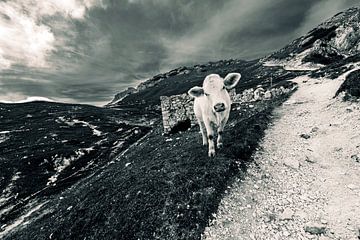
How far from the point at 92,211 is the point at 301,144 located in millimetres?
12659

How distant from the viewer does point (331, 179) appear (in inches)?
367

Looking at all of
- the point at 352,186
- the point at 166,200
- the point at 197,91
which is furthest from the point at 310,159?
the point at 166,200

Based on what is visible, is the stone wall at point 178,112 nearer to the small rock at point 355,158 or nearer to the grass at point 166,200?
the grass at point 166,200

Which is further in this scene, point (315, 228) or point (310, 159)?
point (310, 159)

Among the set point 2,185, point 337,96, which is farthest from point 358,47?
point 2,185

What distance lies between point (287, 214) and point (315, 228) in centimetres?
97

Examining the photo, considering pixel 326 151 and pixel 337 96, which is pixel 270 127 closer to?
pixel 326 151

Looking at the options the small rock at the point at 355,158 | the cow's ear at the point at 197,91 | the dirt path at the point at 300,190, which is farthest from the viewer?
the cow's ear at the point at 197,91

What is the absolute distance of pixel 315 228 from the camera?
6.90 m

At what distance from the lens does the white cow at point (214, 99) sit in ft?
32.3

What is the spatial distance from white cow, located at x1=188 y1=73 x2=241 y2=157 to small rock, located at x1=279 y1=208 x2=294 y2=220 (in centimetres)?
440

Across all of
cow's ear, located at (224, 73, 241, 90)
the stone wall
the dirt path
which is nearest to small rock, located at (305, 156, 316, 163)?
the dirt path

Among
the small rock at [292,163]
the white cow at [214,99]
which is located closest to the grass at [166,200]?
the white cow at [214,99]

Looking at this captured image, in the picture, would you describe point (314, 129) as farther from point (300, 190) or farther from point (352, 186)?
point (300, 190)
